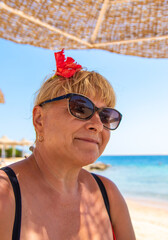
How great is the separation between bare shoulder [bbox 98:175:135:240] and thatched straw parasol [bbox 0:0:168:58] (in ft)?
5.55

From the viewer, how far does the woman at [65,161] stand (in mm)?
1195

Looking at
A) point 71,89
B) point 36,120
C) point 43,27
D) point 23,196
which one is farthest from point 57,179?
point 43,27

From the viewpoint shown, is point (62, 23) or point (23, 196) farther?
point (62, 23)

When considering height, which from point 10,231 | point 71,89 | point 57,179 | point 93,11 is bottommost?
point 10,231

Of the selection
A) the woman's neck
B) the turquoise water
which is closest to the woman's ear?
the woman's neck

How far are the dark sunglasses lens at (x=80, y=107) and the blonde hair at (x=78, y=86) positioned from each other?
5 centimetres

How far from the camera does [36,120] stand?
144 cm

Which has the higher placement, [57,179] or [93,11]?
[93,11]

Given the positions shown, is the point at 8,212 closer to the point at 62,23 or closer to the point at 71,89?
the point at 71,89

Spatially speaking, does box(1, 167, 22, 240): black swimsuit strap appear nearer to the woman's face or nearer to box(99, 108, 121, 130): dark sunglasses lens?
the woman's face

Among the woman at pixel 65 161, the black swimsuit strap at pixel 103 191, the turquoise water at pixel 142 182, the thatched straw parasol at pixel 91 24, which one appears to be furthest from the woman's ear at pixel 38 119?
the turquoise water at pixel 142 182

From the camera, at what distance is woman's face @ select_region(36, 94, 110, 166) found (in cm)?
129

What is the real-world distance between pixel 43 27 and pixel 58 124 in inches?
64.1

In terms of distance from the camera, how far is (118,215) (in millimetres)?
1617
